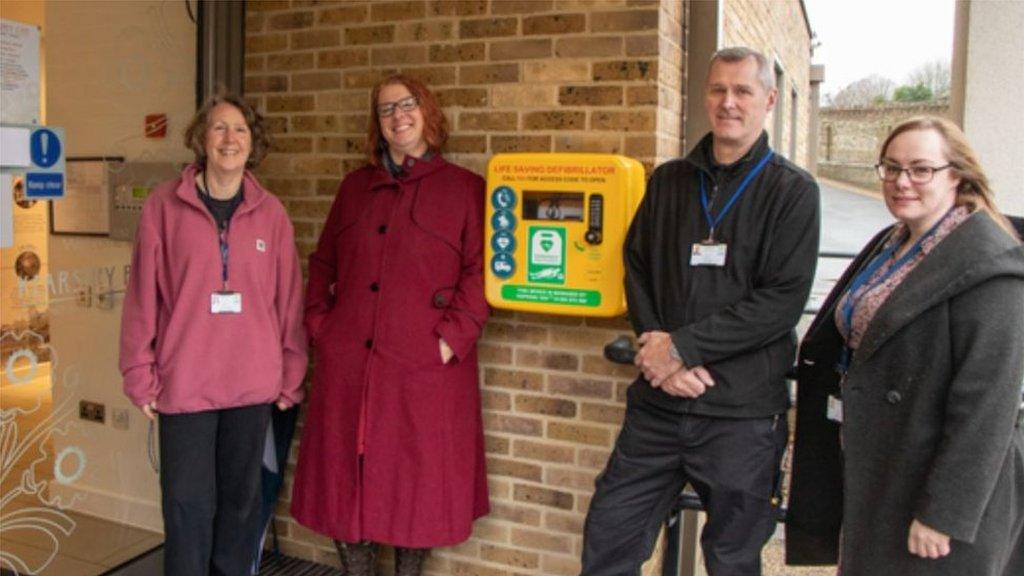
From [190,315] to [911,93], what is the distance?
9.15ft

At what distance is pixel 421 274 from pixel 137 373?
3.12 feet

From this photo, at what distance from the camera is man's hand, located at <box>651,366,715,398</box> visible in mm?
2422

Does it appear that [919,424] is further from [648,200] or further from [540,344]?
[540,344]

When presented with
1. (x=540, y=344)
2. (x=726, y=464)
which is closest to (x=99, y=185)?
(x=540, y=344)

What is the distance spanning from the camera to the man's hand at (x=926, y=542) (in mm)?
1951

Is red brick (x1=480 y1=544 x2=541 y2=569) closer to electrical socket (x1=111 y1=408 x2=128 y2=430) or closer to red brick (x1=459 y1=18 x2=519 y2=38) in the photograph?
electrical socket (x1=111 y1=408 x2=128 y2=430)

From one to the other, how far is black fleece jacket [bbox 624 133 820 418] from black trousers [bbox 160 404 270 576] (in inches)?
54.1

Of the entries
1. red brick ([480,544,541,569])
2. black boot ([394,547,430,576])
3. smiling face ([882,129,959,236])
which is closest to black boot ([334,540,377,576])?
black boot ([394,547,430,576])

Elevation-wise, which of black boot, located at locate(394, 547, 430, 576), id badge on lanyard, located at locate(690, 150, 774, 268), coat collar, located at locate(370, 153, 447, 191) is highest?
coat collar, located at locate(370, 153, 447, 191)

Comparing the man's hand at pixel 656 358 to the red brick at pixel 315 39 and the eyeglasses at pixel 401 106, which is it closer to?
the eyeglasses at pixel 401 106

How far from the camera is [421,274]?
297 cm

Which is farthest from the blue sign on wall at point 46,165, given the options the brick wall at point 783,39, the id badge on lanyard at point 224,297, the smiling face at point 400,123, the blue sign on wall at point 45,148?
the brick wall at point 783,39

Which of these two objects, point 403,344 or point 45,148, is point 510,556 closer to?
point 403,344

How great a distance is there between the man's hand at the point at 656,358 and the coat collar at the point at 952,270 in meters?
0.55
